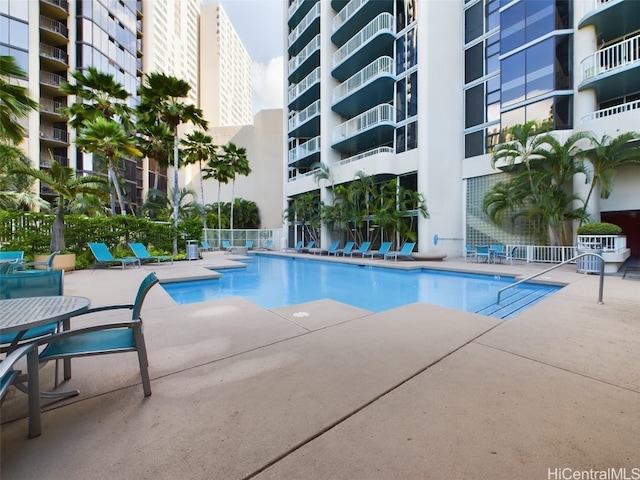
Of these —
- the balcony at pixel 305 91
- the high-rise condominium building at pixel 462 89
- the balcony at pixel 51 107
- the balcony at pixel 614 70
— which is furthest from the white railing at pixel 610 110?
the balcony at pixel 51 107

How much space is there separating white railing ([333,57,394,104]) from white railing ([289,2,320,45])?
6072 mm

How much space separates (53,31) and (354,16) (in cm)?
2408

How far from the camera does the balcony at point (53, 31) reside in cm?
2267

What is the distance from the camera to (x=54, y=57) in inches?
911

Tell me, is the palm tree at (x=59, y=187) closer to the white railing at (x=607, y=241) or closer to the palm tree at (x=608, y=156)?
the white railing at (x=607, y=241)

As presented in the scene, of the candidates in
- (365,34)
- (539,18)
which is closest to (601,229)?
(539,18)

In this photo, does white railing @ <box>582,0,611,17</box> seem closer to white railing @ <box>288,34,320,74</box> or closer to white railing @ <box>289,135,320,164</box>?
white railing @ <box>289,135,320,164</box>

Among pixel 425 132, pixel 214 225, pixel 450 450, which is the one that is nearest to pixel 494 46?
pixel 425 132

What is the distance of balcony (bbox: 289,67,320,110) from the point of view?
2042cm

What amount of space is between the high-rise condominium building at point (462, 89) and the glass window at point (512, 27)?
0.15 ft

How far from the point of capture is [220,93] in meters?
65.2

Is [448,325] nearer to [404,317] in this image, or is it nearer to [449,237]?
[404,317]

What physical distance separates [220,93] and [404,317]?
73916mm

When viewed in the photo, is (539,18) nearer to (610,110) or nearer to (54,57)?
(610,110)
